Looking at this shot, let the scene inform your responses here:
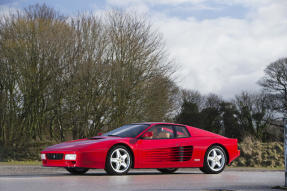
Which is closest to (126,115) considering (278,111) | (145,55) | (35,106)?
(145,55)

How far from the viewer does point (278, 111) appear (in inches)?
2147

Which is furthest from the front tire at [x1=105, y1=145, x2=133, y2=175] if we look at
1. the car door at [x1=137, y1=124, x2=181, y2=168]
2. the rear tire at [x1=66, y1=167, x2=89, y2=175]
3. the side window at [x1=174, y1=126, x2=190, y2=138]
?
the side window at [x1=174, y1=126, x2=190, y2=138]

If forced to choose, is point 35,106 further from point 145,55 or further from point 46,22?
point 145,55

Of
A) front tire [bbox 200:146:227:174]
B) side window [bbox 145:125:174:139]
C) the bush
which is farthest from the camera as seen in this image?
the bush

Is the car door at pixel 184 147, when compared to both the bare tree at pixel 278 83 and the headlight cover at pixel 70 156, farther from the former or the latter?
the bare tree at pixel 278 83

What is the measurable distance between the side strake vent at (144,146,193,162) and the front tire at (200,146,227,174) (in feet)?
1.84

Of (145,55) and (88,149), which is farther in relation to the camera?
(145,55)

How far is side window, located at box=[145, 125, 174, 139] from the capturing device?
40.8 feet

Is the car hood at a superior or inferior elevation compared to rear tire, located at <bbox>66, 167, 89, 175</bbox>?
superior


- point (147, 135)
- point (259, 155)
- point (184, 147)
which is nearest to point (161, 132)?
point (147, 135)

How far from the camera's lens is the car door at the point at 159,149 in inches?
468

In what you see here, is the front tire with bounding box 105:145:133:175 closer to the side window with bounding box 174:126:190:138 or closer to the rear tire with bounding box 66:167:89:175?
the rear tire with bounding box 66:167:89:175

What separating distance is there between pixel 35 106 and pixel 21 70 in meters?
2.26

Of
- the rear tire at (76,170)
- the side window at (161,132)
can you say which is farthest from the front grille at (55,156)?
the side window at (161,132)
